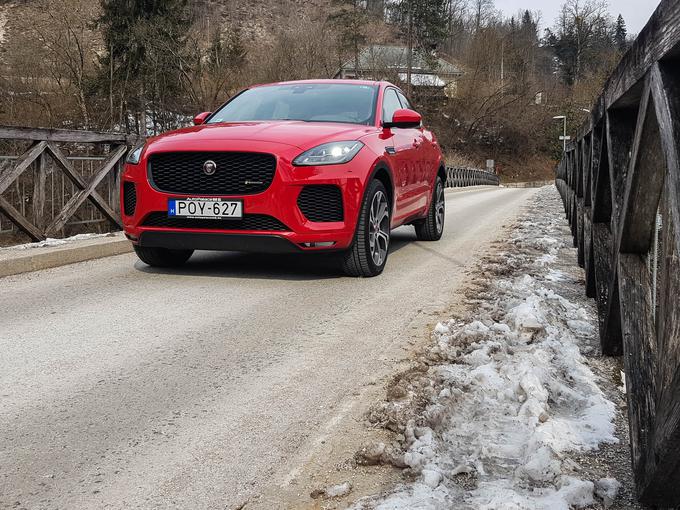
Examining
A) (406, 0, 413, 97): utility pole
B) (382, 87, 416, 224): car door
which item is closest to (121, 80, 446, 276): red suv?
(382, 87, 416, 224): car door

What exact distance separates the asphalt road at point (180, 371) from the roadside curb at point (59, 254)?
0.17 m

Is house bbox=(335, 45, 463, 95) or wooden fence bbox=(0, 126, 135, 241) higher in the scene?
house bbox=(335, 45, 463, 95)

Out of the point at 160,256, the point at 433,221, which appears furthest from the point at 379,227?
the point at 433,221

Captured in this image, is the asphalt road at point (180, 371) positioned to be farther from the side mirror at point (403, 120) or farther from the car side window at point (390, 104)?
the car side window at point (390, 104)

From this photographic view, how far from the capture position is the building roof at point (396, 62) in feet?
183

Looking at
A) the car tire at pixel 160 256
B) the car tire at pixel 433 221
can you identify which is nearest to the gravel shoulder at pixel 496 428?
the car tire at pixel 160 256

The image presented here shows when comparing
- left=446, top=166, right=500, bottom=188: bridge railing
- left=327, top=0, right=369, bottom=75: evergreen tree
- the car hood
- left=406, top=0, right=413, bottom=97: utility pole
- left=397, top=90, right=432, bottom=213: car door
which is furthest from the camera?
left=406, top=0, right=413, bottom=97: utility pole

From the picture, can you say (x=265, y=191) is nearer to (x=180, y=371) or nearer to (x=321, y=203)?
(x=321, y=203)

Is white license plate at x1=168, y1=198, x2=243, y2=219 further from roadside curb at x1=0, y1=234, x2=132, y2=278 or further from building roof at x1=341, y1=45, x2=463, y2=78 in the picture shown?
building roof at x1=341, y1=45, x2=463, y2=78

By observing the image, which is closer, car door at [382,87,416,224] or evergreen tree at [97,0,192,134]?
car door at [382,87,416,224]

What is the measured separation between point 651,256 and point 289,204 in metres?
2.83

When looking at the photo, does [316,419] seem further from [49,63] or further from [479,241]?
[49,63]

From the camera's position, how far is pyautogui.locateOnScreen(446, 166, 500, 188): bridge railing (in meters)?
37.5

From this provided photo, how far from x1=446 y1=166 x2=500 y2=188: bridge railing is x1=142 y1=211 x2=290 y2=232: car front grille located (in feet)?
92.9
